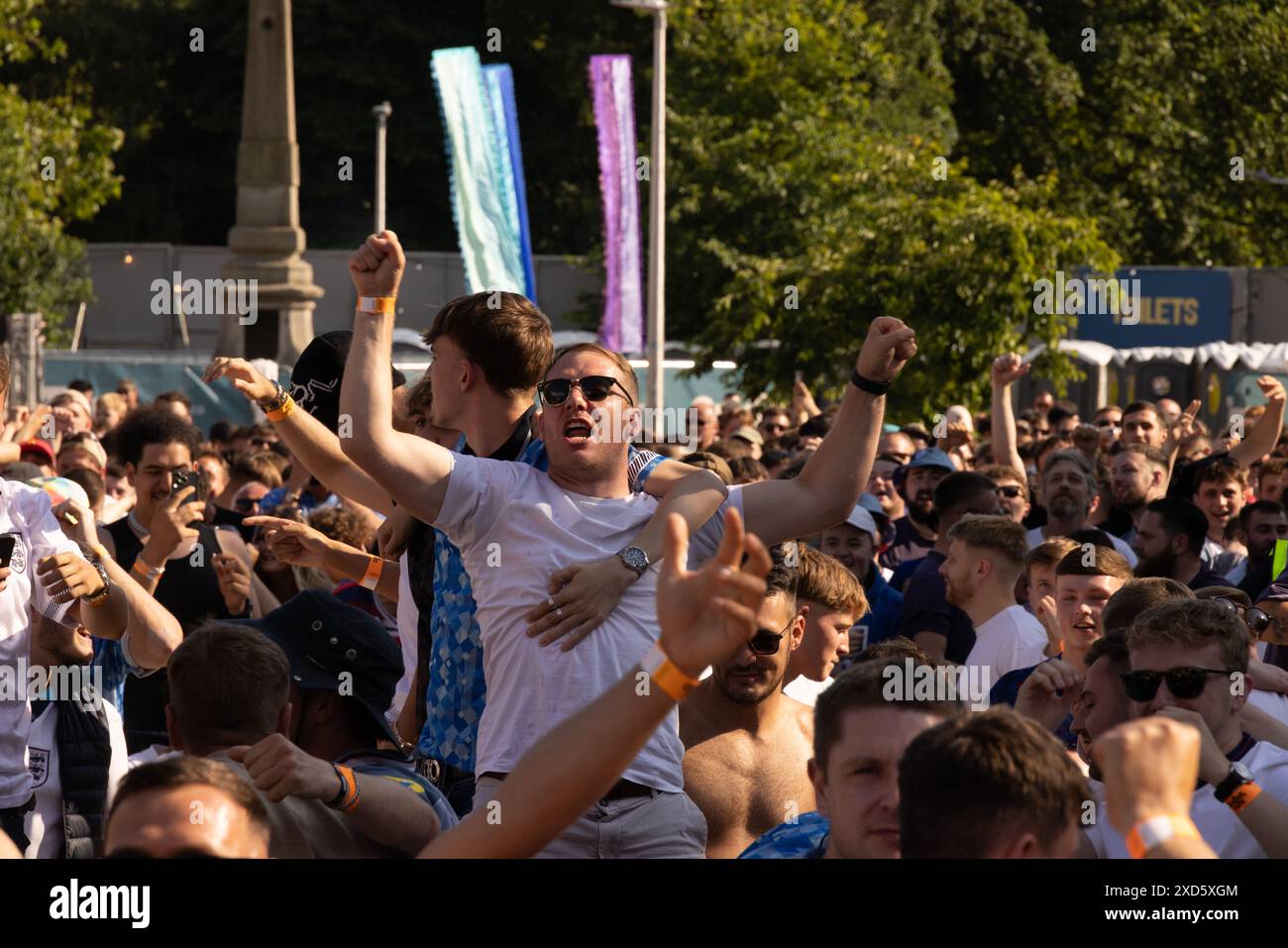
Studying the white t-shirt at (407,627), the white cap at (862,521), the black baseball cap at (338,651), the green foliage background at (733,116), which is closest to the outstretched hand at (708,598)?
the black baseball cap at (338,651)

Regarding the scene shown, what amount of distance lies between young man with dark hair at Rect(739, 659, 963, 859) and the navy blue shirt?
3.82m

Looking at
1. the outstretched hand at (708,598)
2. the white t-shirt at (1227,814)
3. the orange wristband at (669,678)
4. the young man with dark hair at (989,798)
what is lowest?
the white t-shirt at (1227,814)

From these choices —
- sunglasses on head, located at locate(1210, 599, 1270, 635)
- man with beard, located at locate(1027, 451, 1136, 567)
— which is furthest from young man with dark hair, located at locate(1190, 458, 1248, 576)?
sunglasses on head, located at locate(1210, 599, 1270, 635)

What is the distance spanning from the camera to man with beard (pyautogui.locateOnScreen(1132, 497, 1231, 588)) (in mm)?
7688

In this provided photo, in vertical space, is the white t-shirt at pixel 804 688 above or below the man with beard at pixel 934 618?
above

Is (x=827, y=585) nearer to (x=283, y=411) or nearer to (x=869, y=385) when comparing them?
(x=869, y=385)

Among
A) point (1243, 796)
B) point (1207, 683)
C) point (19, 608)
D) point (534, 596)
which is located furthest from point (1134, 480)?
point (19, 608)

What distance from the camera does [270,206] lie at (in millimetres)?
22547

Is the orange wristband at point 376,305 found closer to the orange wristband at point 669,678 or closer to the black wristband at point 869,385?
the black wristband at point 869,385

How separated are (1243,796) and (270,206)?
65.4ft

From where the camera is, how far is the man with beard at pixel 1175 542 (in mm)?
7688

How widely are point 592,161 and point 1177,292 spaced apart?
18.7m

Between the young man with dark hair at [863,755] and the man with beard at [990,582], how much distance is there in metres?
3.23
